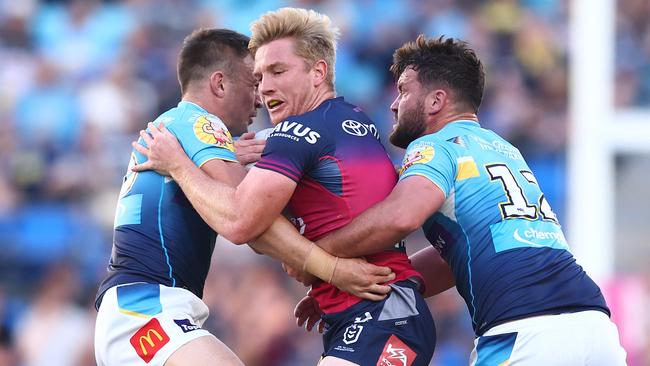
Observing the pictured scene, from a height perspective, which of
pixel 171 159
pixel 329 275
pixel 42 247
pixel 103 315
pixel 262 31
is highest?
pixel 262 31

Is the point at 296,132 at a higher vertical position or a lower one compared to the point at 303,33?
lower

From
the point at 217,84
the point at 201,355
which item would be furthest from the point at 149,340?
the point at 217,84

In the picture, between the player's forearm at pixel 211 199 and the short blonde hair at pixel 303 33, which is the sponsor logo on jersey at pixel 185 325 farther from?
the short blonde hair at pixel 303 33

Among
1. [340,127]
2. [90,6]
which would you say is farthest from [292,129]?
[90,6]

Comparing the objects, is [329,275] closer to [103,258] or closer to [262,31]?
[262,31]

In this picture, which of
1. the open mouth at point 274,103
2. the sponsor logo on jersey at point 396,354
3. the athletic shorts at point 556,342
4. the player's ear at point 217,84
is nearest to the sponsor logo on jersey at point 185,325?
the sponsor logo on jersey at point 396,354

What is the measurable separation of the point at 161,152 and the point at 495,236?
1.86 metres

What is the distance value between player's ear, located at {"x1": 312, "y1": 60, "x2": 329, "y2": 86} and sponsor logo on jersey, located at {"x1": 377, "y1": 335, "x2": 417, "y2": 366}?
151cm

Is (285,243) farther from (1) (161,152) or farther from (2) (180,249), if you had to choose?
(1) (161,152)

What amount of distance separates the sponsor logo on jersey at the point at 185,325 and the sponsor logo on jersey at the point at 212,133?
97 centimetres

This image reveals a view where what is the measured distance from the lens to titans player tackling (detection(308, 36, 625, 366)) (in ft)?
18.7

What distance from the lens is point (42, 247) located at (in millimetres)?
12812

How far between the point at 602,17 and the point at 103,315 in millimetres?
9684

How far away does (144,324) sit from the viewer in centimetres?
590
